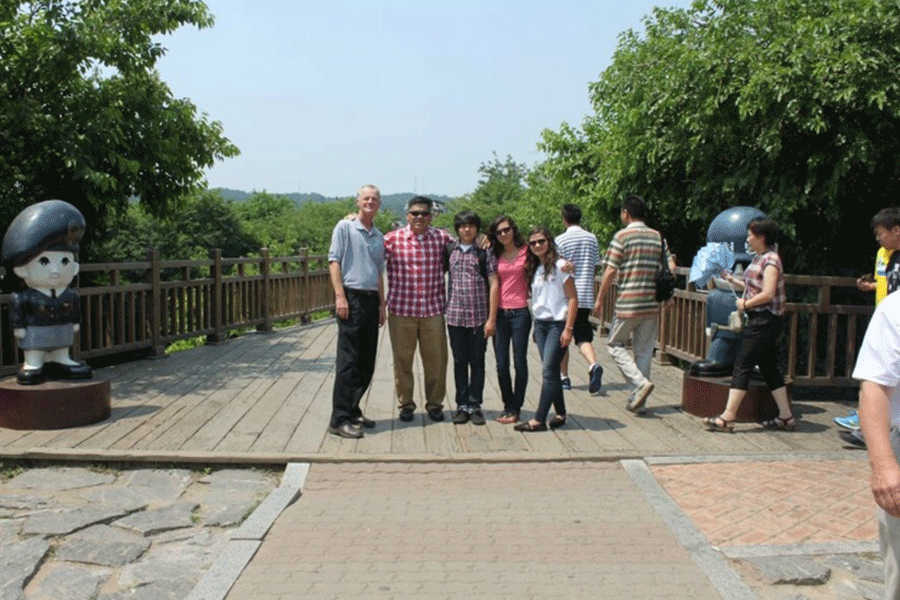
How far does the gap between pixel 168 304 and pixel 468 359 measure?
18.4 feet

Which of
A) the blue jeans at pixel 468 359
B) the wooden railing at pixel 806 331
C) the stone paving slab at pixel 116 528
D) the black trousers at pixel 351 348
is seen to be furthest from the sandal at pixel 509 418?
the wooden railing at pixel 806 331

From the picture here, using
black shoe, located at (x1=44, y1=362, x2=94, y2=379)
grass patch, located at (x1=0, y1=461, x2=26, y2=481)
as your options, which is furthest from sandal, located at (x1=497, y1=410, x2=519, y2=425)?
grass patch, located at (x1=0, y1=461, x2=26, y2=481)

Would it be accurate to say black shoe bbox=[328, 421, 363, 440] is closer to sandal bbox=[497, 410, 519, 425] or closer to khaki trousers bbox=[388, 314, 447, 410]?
khaki trousers bbox=[388, 314, 447, 410]

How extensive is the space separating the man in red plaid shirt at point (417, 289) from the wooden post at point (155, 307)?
473 cm

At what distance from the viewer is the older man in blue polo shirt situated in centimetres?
674

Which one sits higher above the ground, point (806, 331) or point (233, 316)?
point (806, 331)

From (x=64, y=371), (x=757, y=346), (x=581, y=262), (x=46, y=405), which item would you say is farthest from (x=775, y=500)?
(x=64, y=371)

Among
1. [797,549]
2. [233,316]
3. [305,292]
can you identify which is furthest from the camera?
[305,292]

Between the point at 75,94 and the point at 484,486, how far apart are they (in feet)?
20.3

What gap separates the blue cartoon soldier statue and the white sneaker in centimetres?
420

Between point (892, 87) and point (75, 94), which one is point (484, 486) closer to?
point (892, 87)

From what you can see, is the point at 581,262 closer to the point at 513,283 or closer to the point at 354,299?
the point at 513,283

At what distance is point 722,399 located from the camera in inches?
281

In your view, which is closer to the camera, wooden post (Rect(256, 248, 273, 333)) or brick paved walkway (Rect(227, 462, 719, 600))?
brick paved walkway (Rect(227, 462, 719, 600))
